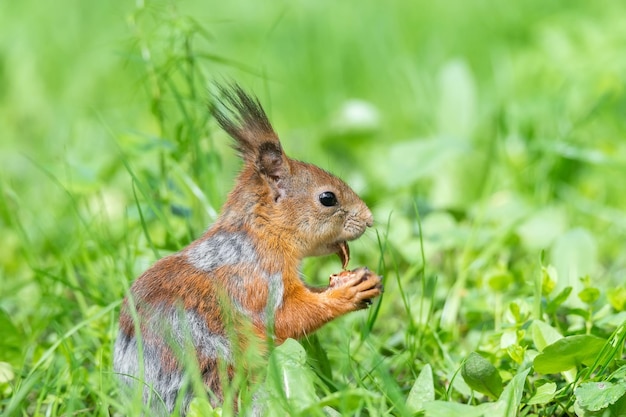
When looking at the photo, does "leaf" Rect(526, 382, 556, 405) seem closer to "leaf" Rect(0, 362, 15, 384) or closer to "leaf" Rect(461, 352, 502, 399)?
"leaf" Rect(461, 352, 502, 399)

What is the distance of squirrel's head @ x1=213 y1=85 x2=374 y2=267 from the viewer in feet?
10.5

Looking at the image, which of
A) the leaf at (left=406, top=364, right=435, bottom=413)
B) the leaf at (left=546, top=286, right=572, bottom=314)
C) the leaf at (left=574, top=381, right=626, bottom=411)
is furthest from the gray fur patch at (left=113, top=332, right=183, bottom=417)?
the leaf at (left=546, top=286, right=572, bottom=314)

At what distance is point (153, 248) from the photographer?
3451mm

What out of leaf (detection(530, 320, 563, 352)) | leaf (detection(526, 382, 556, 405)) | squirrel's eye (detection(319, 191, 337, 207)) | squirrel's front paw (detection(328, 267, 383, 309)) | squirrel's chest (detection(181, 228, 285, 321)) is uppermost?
squirrel's eye (detection(319, 191, 337, 207))

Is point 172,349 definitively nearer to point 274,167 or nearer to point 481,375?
point 274,167

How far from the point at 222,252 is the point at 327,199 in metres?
0.46

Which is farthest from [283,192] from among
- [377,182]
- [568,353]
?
[377,182]

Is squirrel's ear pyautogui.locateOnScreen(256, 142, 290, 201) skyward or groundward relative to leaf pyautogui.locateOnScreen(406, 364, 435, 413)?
skyward

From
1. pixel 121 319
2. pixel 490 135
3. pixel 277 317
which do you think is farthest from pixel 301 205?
pixel 490 135

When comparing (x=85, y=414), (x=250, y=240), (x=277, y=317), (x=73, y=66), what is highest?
(x=73, y=66)

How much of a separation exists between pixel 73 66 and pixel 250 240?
4775 millimetres

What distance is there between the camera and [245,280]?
9.73ft

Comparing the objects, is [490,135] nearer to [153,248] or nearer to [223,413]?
[153,248]

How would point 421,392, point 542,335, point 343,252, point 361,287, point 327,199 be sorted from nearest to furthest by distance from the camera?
point 421,392, point 542,335, point 361,287, point 327,199, point 343,252
